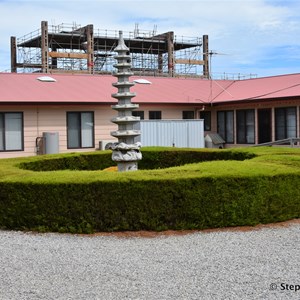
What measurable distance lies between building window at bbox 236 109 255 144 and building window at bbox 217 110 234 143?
0.56 m

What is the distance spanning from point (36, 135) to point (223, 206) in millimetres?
13906

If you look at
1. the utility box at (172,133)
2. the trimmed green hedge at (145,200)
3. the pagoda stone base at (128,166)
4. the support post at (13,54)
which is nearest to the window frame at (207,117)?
the utility box at (172,133)

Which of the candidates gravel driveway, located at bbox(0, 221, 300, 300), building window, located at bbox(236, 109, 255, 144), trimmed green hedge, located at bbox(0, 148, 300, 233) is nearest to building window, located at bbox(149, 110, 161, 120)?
building window, located at bbox(236, 109, 255, 144)

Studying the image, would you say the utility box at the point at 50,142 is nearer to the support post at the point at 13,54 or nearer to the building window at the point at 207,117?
the building window at the point at 207,117

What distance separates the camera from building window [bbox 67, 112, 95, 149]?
22.6 meters

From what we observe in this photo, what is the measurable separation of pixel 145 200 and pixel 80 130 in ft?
46.7

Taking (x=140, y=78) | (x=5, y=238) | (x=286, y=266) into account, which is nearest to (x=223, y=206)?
(x=286, y=266)

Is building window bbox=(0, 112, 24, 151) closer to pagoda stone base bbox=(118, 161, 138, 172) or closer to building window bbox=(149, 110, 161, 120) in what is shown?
building window bbox=(149, 110, 161, 120)

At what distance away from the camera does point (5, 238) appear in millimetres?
8555

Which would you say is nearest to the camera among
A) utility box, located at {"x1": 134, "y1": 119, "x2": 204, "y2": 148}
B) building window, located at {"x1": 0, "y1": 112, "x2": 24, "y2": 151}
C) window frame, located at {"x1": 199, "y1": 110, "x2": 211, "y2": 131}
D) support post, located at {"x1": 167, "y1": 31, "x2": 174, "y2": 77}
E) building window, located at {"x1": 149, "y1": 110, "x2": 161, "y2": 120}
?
building window, located at {"x1": 0, "y1": 112, "x2": 24, "y2": 151}

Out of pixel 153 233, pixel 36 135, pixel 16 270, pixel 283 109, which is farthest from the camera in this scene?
pixel 283 109

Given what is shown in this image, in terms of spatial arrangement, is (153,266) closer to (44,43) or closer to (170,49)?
(44,43)

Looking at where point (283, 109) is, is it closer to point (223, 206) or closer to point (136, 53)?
point (223, 206)

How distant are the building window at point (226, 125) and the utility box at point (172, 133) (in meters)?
3.53
